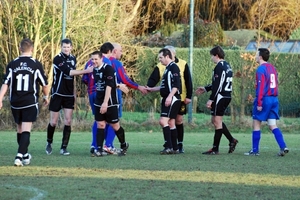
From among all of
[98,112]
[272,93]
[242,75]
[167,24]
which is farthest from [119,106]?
[167,24]

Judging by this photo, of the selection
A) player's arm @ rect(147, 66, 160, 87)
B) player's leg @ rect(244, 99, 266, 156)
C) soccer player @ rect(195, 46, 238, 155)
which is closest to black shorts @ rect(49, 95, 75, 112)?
player's arm @ rect(147, 66, 160, 87)

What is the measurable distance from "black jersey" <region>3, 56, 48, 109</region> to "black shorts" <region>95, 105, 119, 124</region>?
5.85ft

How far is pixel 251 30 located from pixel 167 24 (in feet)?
12.7

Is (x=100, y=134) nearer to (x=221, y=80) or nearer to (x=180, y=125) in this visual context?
(x=180, y=125)

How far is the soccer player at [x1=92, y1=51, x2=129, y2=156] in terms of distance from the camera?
13.5 metres

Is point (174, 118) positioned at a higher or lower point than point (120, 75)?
lower

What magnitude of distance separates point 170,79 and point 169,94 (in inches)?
10.6

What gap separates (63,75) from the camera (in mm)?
14133

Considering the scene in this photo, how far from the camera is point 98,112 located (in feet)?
45.0

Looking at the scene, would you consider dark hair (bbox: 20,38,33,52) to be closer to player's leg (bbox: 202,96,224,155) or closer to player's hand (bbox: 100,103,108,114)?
player's hand (bbox: 100,103,108,114)

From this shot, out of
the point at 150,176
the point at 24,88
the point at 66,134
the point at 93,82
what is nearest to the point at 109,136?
the point at 66,134

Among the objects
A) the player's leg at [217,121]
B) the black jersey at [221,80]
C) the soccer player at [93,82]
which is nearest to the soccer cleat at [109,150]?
the soccer player at [93,82]

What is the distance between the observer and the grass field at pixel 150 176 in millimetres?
9195

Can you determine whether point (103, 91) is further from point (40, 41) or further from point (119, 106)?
point (40, 41)
